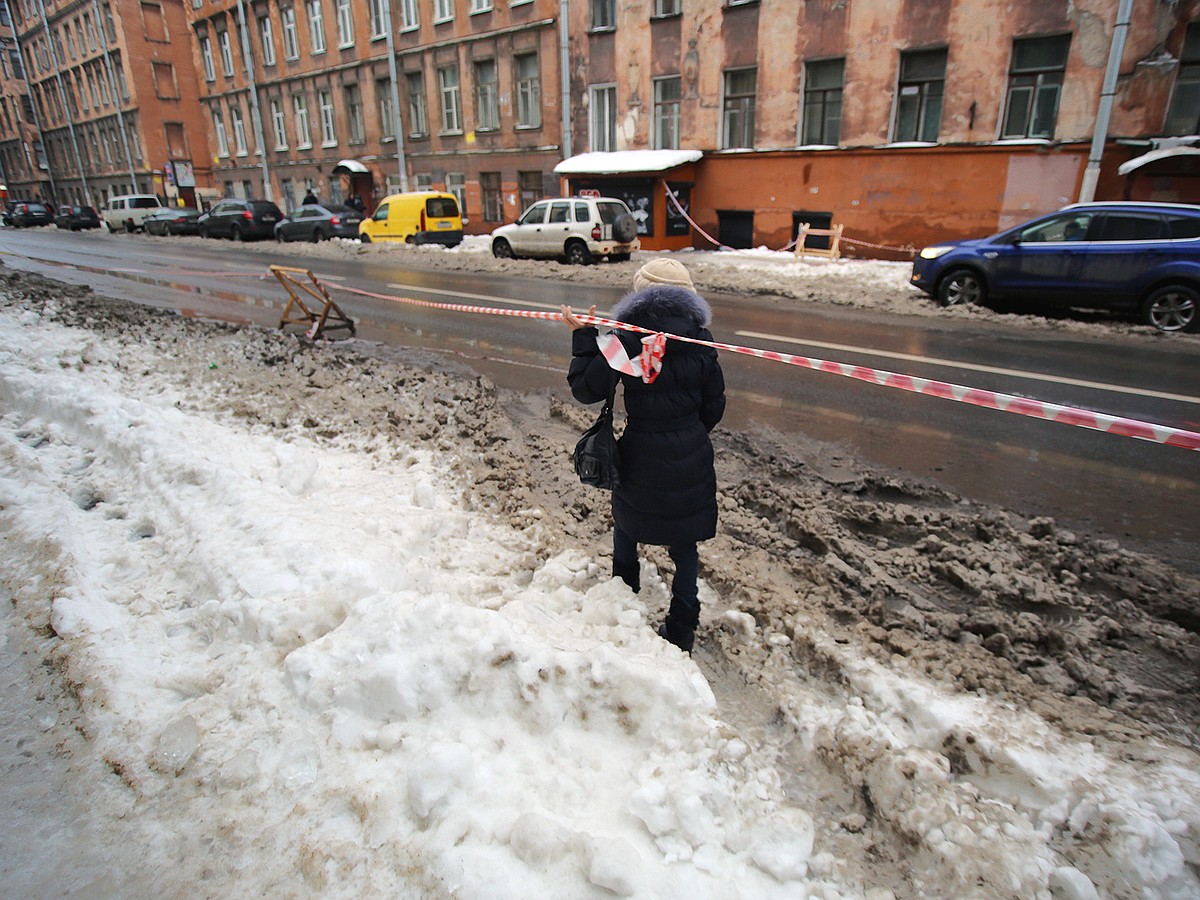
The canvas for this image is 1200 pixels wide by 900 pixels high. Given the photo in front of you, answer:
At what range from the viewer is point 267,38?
37188 mm

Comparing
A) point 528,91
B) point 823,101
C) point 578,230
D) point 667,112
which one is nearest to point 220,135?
point 528,91

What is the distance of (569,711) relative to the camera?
8.61 feet

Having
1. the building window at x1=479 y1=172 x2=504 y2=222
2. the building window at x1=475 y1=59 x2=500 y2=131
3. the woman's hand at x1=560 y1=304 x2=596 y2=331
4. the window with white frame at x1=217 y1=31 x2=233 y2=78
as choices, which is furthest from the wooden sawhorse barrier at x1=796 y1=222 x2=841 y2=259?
the window with white frame at x1=217 y1=31 x2=233 y2=78

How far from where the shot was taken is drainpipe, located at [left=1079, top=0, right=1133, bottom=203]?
14945 millimetres

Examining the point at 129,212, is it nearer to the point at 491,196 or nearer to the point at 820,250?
the point at 491,196

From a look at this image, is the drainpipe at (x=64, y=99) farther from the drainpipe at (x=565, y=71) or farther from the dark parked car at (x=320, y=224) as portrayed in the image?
the drainpipe at (x=565, y=71)

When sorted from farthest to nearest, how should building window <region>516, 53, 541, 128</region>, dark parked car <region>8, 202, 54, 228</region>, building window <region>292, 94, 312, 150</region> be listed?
dark parked car <region>8, 202, 54, 228</region>
building window <region>292, 94, 312, 150</region>
building window <region>516, 53, 541, 128</region>

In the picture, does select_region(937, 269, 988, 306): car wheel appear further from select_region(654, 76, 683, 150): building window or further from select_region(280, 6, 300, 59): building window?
select_region(280, 6, 300, 59): building window

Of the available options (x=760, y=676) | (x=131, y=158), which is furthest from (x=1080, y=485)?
(x=131, y=158)

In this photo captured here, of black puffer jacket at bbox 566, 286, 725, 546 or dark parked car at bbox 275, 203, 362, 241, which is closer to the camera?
black puffer jacket at bbox 566, 286, 725, 546

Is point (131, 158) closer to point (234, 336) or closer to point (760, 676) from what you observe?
point (234, 336)

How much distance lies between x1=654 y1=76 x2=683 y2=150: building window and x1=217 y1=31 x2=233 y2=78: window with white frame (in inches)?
1193

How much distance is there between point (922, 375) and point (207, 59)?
48.8 metres

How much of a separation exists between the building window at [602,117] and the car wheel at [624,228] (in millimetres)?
6979
